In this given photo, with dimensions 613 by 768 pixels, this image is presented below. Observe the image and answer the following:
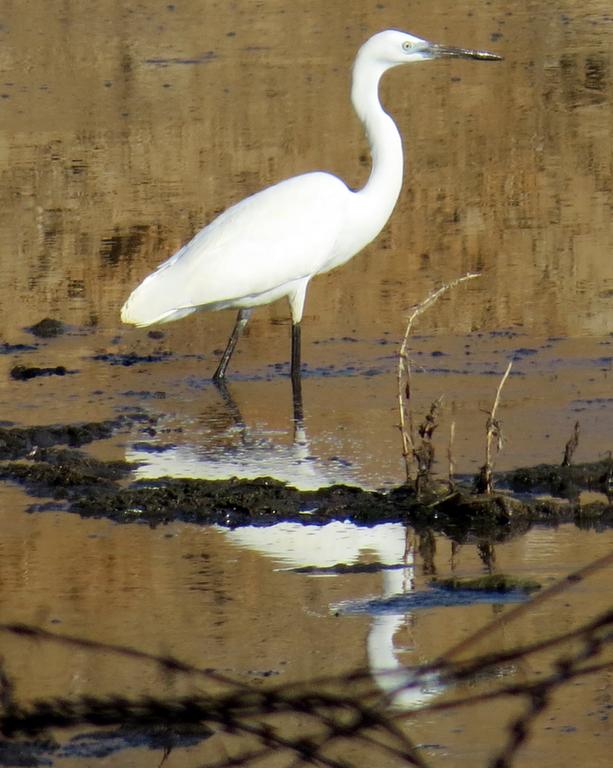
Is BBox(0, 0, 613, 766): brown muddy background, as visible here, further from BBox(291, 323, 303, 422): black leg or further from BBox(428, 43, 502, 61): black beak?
BBox(428, 43, 502, 61): black beak

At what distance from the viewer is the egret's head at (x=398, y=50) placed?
8680mm

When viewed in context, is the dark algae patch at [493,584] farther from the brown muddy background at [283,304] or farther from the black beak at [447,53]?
Answer: the black beak at [447,53]

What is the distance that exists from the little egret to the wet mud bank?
1.52 m

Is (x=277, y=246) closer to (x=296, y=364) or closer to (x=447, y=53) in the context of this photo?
(x=296, y=364)

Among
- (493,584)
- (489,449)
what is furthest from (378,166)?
(493,584)

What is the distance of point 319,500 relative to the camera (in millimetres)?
6035

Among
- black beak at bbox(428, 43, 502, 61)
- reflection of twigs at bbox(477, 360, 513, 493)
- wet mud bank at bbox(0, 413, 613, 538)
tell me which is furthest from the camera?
black beak at bbox(428, 43, 502, 61)

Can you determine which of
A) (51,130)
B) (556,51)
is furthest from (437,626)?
(556,51)

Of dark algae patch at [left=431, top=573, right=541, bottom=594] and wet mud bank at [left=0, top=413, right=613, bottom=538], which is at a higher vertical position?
wet mud bank at [left=0, top=413, right=613, bottom=538]

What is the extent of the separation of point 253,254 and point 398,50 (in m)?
1.51

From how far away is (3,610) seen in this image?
511cm

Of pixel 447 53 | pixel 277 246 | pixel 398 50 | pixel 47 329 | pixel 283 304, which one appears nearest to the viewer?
pixel 277 246

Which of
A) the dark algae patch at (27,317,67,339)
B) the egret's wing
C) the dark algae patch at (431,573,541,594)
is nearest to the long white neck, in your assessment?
the egret's wing

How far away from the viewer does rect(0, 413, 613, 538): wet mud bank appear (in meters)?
5.66
